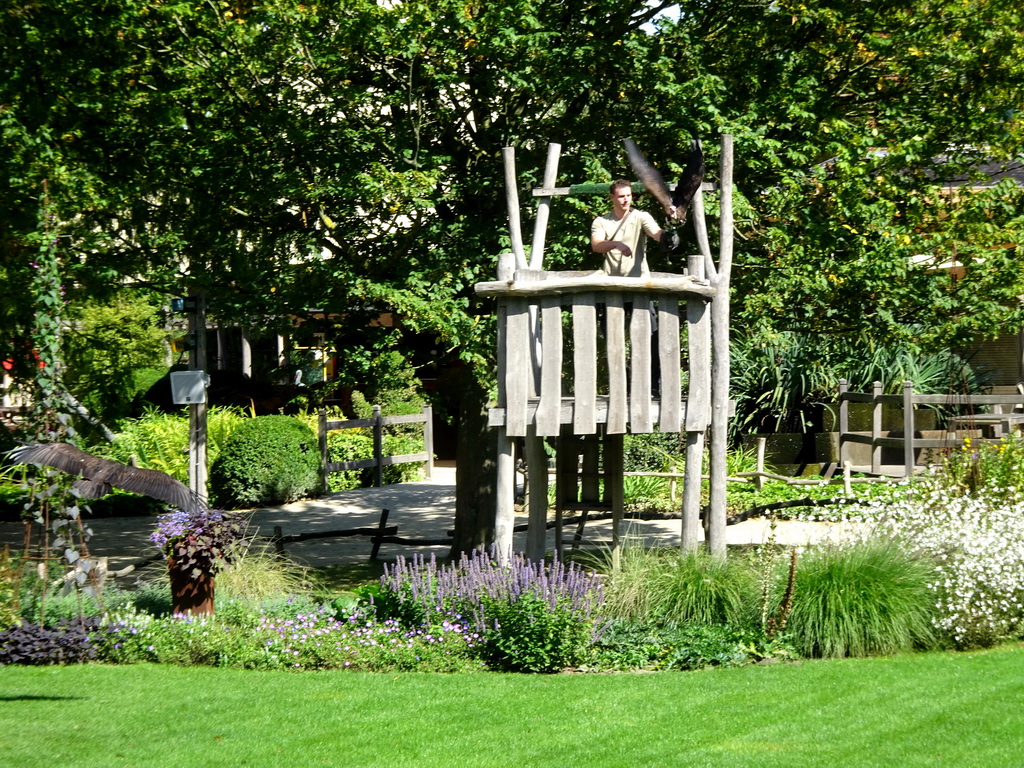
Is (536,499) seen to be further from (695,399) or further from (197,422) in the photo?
(197,422)

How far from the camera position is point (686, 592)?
26.1 ft

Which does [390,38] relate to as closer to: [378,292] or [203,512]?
[378,292]

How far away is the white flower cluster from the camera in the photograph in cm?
771

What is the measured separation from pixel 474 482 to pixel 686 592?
451 centimetres

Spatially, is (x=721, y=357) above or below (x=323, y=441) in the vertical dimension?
above

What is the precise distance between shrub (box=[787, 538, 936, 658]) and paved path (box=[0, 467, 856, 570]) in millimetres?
3150

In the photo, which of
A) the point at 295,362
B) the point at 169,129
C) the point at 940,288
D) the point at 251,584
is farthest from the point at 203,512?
the point at 940,288

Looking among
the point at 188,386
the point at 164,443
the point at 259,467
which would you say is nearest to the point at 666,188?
the point at 188,386

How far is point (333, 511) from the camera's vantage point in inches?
671

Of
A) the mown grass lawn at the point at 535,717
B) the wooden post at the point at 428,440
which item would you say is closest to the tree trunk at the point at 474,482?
the mown grass lawn at the point at 535,717

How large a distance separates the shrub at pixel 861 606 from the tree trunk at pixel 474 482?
15.7 feet

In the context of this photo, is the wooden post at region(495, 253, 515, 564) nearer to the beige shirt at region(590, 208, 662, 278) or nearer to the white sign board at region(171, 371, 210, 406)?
the beige shirt at region(590, 208, 662, 278)

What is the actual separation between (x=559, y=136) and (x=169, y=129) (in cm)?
364

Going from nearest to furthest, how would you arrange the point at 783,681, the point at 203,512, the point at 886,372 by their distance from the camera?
1. the point at 783,681
2. the point at 203,512
3. the point at 886,372
